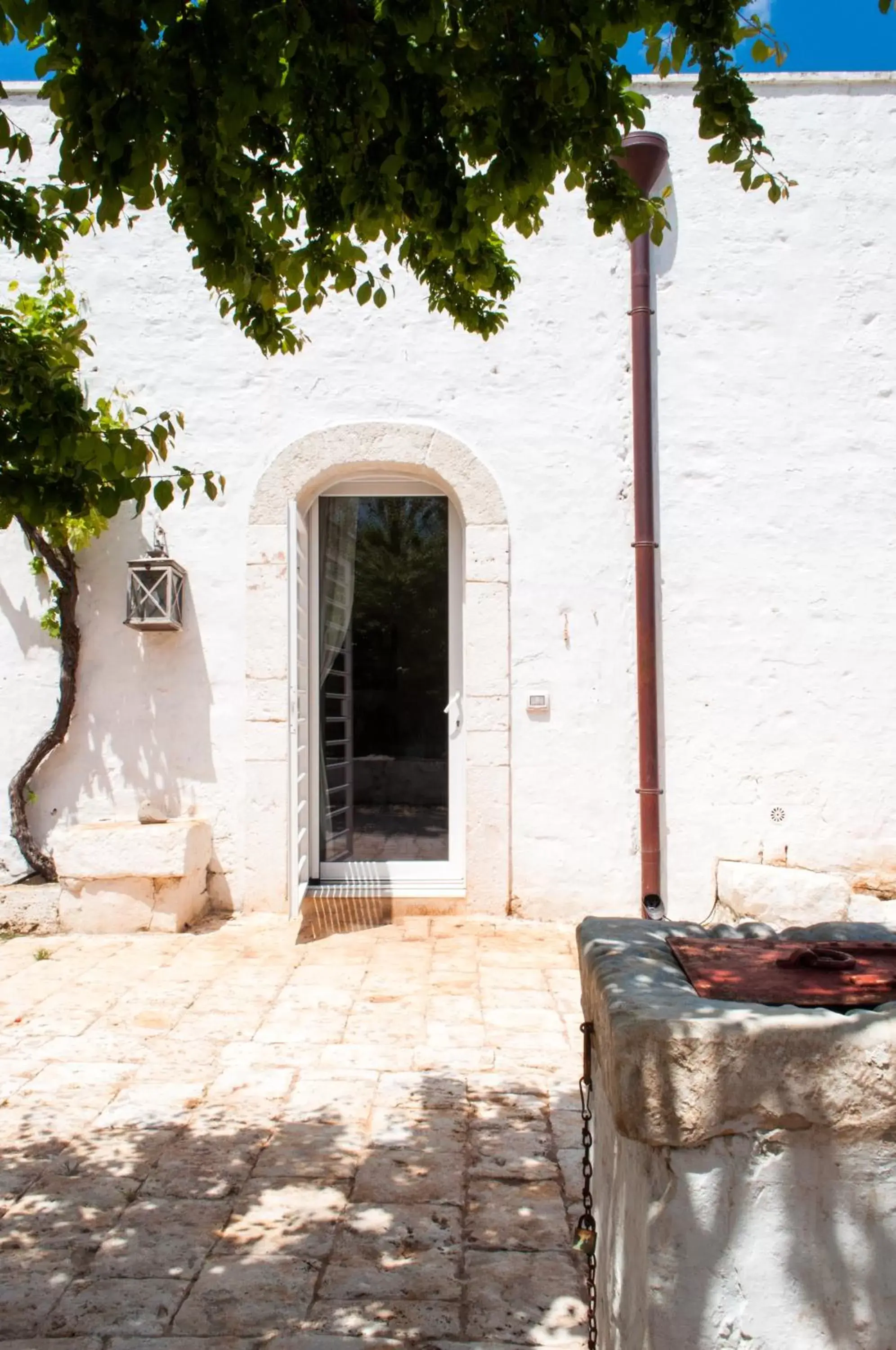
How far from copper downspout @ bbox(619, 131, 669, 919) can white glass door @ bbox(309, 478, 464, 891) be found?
1031mm

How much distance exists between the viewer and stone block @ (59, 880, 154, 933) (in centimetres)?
518

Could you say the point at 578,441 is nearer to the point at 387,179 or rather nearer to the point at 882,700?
the point at 882,700

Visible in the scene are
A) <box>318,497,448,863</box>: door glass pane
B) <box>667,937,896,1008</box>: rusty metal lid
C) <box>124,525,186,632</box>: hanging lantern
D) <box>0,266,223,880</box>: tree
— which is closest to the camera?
<box>667,937,896,1008</box>: rusty metal lid

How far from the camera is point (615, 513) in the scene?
219 inches

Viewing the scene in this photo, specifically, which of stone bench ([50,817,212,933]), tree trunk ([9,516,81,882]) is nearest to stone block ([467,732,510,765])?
stone bench ([50,817,212,933])

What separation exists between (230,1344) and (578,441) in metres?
4.54

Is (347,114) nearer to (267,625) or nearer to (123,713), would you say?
(267,625)

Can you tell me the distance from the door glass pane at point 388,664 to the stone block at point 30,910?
145cm

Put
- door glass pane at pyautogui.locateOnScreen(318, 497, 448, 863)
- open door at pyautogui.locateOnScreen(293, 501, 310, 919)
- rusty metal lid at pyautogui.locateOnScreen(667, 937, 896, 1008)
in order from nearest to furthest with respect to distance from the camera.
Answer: rusty metal lid at pyautogui.locateOnScreen(667, 937, 896, 1008), open door at pyautogui.locateOnScreen(293, 501, 310, 919), door glass pane at pyautogui.locateOnScreen(318, 497, 448, 863)

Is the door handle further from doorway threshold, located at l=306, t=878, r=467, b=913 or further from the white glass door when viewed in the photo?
doorway threshold, located at l=306, t=878, r=467, b=913

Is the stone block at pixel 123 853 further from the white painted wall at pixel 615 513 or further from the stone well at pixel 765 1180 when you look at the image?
the stone well at pixel 765 1180

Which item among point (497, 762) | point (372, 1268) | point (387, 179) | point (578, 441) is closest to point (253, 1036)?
point (372, 1268)

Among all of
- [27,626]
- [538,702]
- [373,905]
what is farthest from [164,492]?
[27,626]

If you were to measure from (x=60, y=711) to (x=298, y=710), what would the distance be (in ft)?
4.26
